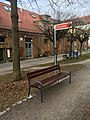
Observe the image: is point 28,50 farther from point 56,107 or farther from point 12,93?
point 56,107

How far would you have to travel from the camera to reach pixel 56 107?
4.80 m

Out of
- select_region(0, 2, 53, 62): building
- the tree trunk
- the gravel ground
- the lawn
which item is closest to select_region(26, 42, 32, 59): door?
select_region(0, 2, 53, 62): building

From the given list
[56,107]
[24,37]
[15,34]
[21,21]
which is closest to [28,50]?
[24,37]

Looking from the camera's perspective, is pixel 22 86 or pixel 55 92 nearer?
pixel 55 92

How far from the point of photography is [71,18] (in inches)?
831

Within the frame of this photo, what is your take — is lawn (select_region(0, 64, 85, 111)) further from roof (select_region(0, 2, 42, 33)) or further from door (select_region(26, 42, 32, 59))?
door (select_region(26, 42, 32, 59))

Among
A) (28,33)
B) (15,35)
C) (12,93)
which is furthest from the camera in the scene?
(28,33)

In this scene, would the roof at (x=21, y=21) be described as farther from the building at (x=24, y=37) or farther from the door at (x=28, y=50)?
the door at (x=28, y=50)

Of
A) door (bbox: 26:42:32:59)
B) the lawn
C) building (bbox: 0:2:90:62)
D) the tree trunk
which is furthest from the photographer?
door (bbox: 26:42:32:59)

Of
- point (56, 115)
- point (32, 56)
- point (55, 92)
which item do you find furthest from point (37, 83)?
point (32, 56)

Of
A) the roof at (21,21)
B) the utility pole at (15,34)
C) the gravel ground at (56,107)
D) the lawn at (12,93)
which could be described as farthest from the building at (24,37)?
the gravel ground at (56,107)

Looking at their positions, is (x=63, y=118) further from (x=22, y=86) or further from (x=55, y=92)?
(x=22, y=86)

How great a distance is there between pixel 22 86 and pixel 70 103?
2713mm

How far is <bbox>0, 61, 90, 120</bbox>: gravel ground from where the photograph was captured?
4234 mm
